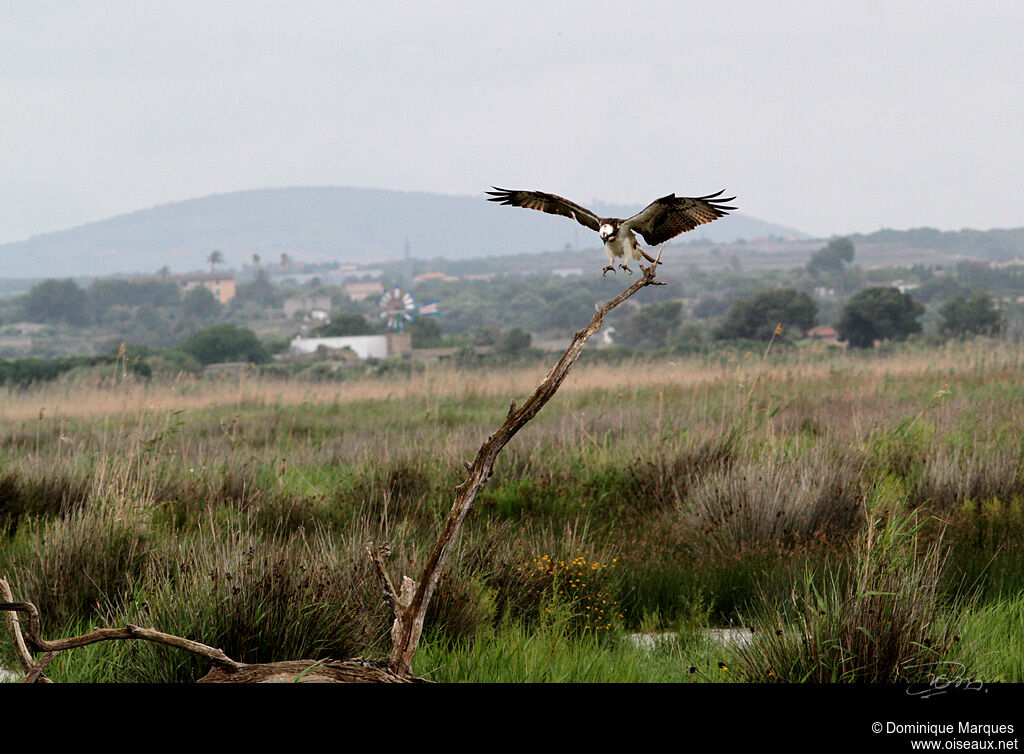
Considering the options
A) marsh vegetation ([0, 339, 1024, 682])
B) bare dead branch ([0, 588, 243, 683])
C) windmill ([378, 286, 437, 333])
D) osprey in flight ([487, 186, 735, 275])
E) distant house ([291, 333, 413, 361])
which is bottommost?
distant house ([291, 333, 413, 361])

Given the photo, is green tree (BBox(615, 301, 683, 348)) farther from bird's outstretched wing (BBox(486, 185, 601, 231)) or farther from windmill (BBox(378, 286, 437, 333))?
bird's outstretched wing (BBox(486, 185, 601, 231))

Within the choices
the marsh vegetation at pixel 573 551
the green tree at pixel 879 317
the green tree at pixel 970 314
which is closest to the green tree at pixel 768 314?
the green tree at pixel 879 317

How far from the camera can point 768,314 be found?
5312 cm

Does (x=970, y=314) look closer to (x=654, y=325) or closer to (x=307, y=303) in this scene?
(x=654, y=325)

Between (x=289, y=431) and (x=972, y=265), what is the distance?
107 meters

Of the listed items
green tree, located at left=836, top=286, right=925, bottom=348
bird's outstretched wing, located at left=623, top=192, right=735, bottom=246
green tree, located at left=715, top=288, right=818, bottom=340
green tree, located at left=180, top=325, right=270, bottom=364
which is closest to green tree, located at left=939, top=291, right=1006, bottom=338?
green tree, located at left=836, top=286, right=925, bottom=348

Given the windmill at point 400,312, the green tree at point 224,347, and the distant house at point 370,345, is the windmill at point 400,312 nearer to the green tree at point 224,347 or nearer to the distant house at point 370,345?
the distant house at point 370,345

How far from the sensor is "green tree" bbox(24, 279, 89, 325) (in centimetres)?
11144

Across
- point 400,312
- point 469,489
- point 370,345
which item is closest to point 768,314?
point 370,345

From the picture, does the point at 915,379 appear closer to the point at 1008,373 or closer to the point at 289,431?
the point at 1008,373

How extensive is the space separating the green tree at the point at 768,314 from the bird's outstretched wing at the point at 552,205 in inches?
2058

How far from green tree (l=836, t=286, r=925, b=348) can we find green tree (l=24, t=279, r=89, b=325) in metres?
94.4
